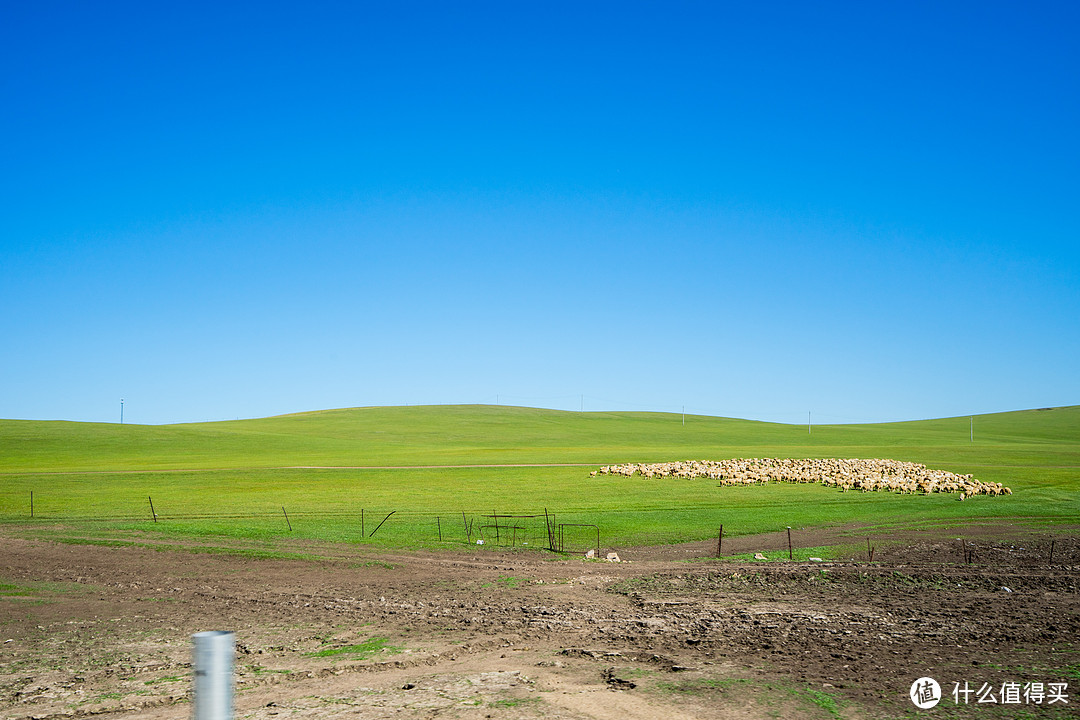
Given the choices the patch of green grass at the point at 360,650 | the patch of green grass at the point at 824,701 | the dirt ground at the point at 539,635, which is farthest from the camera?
the patch of green grass at the point at 360,650

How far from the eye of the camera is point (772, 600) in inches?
598

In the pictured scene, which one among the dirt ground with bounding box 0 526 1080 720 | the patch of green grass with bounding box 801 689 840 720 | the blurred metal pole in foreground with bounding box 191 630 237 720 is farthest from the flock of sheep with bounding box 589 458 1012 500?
the blurred metal pole in foreground with bounding box 191 630 237 720

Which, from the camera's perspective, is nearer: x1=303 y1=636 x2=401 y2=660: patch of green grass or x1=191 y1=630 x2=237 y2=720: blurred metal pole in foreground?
x1=191 y1=630 x2=237 y2=720: blurred metal pole in foreground

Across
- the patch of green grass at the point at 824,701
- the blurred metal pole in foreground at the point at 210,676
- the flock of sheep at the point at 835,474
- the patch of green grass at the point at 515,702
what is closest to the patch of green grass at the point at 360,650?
the patch of green grass at the point at 515,702

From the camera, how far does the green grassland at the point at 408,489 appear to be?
31.5m

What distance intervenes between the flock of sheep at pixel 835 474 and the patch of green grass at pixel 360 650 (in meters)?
39.2

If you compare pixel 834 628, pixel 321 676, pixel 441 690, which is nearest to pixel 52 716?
pixel 321 676

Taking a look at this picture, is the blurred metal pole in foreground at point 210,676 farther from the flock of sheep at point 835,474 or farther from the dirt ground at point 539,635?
the flock of sheep at point 835,474

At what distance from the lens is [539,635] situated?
12.6m

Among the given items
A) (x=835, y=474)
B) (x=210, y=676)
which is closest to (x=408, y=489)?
(x=835, y=474)

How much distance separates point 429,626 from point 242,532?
1634cm

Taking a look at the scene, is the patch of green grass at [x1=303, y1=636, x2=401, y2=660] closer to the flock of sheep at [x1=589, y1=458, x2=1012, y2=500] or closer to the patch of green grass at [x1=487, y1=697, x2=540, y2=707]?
the patch of green grass at [x1=487, y1=697, x2=540, y2=707]

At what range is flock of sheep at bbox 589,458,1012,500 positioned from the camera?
1809 inches

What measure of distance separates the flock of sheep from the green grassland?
2.16 m
